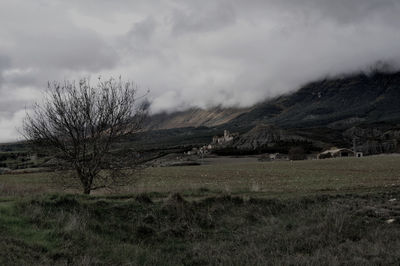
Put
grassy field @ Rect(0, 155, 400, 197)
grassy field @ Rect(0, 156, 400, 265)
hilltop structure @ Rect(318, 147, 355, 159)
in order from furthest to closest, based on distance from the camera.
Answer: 1. hilltop structure @ Rect(318, 147, 355, 159)
2. grassy field @ Rect(0, 155, 400, 197)
3. grassy field @ Rect(0, 156, 400, 265)

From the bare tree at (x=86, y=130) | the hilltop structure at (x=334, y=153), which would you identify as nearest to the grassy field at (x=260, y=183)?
the bare tree at (x=86, y=130)

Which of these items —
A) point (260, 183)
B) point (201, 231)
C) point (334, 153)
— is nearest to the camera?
point (201, 231)

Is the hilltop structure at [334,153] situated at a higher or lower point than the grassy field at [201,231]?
lower

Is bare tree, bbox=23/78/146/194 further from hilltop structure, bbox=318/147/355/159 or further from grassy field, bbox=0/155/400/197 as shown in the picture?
hilltop structure, bbox=318/147/355/159

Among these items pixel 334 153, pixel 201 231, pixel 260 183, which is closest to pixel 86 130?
pixel 201 231

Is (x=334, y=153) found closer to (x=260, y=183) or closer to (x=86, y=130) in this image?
(x=260, y=183)

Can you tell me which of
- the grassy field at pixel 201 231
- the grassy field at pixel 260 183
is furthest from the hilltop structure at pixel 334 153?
the grassy field at pixel 201 231

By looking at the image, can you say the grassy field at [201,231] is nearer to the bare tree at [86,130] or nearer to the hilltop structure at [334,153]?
the bare tree at [86,130]

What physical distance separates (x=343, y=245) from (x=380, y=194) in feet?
32.8

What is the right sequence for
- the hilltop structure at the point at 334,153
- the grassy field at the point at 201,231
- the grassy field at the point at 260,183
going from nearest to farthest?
the grassy field at the point at 201,231, the grassy field at the point at 260,183, the hilltop structure at the point at 334,153

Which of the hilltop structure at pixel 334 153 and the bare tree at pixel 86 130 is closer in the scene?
the bare tree at pixel 86 130

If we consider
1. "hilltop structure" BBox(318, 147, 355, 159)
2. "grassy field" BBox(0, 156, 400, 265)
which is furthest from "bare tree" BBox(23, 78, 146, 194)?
"hilltop structure" BBox(318, 147, 355, 159)

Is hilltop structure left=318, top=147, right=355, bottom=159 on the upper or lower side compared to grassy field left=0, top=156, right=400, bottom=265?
lower

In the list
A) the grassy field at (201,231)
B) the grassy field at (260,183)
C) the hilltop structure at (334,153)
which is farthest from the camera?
the hilltop structure at (334,153)
